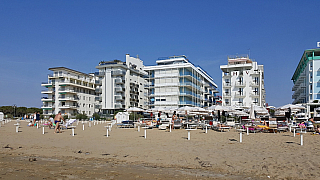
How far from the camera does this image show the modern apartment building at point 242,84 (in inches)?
2669

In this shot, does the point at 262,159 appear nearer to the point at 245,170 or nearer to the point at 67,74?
the point at 245,170

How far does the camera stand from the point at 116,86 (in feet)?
253

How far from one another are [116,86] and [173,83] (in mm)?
18250

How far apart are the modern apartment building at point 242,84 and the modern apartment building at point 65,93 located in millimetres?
38779

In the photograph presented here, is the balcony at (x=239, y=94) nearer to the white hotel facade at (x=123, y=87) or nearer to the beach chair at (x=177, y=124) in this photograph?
the white hotel facade at (x=123, y=87)

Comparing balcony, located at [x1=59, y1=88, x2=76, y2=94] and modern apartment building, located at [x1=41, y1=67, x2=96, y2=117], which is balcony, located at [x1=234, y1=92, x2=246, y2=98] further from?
balcony, located at [x1=59, y1=88, x2=76, y2=94]

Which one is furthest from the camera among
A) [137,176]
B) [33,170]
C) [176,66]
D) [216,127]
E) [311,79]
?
[176,66]

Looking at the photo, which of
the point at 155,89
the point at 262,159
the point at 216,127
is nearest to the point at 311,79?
the point at 155,89

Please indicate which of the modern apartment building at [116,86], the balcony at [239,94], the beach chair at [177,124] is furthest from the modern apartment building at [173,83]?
the beach chair at [177,124]

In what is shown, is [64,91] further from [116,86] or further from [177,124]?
[177,124]

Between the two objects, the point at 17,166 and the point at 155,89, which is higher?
the point at 155,89

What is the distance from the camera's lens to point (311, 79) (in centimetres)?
6194

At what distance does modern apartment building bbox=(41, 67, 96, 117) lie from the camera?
76.2 m

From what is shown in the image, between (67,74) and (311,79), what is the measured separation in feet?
198
